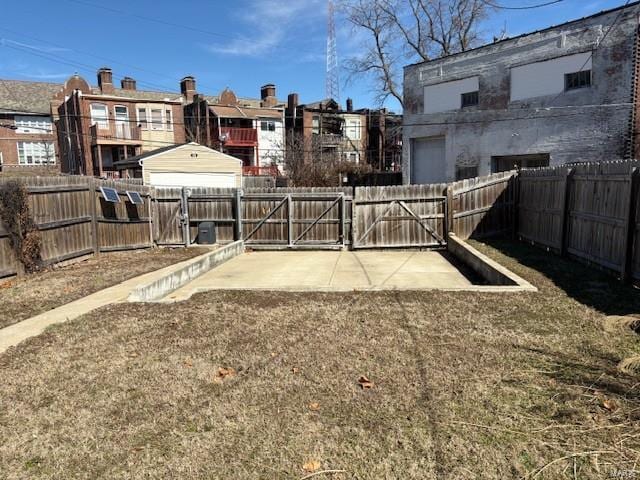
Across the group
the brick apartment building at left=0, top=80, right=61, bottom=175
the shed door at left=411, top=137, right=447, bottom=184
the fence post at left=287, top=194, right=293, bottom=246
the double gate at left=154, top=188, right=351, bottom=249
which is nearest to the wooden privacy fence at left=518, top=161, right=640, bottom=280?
the double gate at left=154, top=188, right=351, bottom=249

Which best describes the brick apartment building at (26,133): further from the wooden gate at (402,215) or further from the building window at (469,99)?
the wooden gate at (402,215)

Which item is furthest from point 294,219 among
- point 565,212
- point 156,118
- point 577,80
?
point 156,118

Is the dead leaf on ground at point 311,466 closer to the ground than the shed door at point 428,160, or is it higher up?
closer to the ground

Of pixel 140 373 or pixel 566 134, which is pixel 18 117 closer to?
pixel 566 134

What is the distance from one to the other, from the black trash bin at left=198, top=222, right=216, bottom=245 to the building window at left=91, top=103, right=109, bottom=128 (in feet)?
90.1

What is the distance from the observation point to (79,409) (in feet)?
12.7

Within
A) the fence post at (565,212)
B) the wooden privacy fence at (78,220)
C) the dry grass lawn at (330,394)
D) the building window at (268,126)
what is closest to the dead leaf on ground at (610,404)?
the dry grass lawn at (330,394)

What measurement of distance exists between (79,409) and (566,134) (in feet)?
69.9

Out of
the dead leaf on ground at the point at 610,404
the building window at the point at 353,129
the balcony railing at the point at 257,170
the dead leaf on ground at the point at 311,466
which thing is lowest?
the dead leaf on ground at the point at 311,466

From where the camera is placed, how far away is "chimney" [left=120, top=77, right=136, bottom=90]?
44.8 meters

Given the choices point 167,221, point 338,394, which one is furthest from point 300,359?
point 167,221

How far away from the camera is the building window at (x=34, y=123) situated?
45.6 metres

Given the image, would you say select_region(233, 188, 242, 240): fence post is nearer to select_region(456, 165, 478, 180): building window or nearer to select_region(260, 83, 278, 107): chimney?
select_region(456, 165, 478, 180): building window

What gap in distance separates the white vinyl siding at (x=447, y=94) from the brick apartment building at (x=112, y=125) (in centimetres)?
2260
